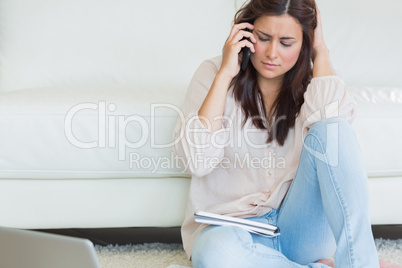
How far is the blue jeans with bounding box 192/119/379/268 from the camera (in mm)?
1277

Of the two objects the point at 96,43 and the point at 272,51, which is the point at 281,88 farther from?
the point at 96,43

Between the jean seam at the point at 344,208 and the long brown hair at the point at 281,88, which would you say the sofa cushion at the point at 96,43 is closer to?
the long brown hair at the point at 281,88

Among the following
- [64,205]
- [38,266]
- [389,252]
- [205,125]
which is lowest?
[389,252]

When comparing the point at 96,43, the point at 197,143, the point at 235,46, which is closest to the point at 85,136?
the point at 197,143

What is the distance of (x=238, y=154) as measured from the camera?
1.56m

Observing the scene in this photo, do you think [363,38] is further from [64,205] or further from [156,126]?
[64,205]

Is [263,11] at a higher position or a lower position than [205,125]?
higher

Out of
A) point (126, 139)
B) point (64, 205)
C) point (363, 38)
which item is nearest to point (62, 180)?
point (64, 205)

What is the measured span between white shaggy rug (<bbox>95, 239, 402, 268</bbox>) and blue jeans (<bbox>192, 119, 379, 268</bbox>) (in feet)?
1.14

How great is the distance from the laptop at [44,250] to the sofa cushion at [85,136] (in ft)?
2.46

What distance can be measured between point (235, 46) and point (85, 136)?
20.8 inches

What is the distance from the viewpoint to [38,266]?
0.92 m

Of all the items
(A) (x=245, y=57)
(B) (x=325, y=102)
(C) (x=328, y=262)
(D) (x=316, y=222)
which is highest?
(A) (x=245, y=57)

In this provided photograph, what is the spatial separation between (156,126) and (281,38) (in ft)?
1.55
